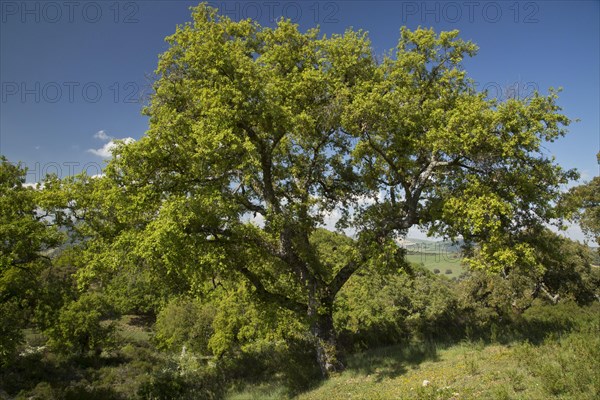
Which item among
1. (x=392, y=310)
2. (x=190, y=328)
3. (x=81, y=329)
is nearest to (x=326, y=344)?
(x=190, y=328)

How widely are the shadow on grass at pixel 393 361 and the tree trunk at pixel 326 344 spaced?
67 cm

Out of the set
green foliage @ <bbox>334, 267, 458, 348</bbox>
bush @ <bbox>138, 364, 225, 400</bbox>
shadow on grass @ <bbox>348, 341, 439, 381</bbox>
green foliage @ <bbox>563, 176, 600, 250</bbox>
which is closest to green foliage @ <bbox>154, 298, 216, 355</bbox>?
bush @ <bbox>138, 364, 225, 400</bbox>

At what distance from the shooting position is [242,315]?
1296 inches

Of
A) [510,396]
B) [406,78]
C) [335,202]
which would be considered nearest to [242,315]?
[335,202]

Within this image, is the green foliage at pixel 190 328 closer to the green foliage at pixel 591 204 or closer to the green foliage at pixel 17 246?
the green foliage at pixel 17 246

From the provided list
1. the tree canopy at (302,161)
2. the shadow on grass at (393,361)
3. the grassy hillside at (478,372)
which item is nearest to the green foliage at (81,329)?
the tree canopy at (302,161)

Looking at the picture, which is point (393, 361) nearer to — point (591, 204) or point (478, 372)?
point (478, 372)

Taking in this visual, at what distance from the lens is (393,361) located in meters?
16.0

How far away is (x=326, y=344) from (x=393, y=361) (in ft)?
9.97

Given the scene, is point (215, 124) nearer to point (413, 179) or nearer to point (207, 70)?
point (207, 70)

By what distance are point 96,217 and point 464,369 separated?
17204 mm

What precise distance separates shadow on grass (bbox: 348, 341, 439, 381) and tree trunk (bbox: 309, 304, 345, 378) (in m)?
0.67

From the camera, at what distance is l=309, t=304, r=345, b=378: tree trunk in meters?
16.1

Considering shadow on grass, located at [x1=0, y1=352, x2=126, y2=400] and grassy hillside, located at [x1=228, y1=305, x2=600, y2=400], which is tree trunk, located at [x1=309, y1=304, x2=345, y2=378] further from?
shadow on grass, located at [x1=0, y1=352, x2=126, y2=400]
